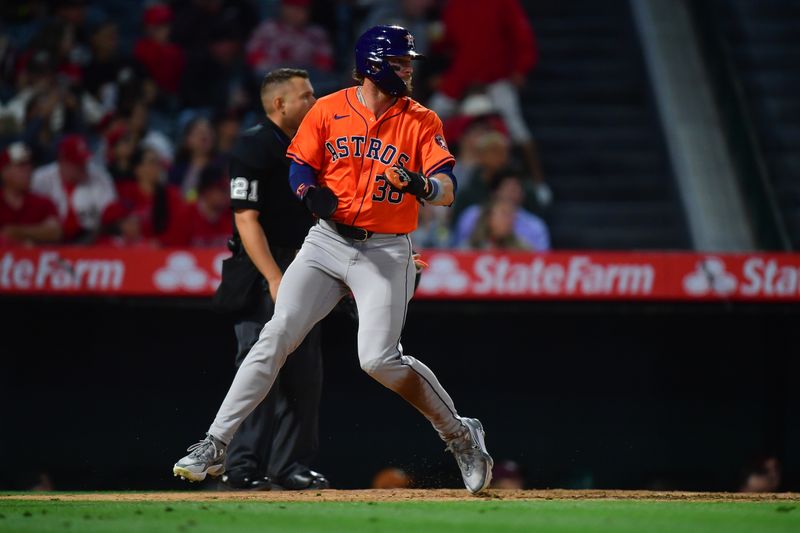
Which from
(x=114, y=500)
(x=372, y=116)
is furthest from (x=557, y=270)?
(x=114, y=500)

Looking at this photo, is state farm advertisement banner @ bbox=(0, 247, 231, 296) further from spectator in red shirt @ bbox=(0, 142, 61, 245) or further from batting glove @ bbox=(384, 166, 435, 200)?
batting glove @ bbox=(384, 166, 435, 200)

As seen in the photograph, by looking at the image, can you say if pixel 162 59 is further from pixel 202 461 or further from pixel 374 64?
pixel 202 461

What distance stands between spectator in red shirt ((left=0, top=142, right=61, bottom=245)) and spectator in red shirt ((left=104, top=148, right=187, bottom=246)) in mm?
398

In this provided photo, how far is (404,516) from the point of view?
182 inches

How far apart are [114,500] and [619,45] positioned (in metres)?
8.32

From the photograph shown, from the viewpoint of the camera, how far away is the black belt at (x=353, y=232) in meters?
5.18

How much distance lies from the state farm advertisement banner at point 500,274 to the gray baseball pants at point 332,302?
2.45 m

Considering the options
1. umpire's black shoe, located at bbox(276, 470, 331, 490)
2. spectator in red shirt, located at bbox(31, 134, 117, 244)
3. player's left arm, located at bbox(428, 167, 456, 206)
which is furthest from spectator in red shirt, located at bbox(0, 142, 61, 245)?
player's left arm, located at bbox(428, 167, 456, 206)

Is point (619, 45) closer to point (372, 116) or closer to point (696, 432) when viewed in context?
point (696, 432)

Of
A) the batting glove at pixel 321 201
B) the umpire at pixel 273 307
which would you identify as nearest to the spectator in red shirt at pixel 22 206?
the umpire at pixel 273 307

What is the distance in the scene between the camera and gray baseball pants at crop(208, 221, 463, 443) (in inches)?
203

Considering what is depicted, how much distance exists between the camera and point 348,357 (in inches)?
333

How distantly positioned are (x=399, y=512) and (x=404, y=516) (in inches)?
5.3

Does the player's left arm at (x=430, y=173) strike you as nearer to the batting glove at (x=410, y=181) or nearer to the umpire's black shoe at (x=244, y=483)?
the batting glove at (x=410, y=181)
